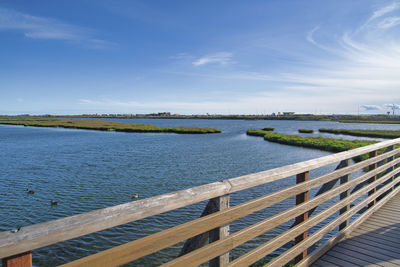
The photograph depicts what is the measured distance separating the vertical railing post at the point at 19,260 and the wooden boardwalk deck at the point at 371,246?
3.92 metres

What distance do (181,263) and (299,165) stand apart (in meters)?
2.20

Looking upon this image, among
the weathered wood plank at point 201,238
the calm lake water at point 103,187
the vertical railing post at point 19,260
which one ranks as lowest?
the calm lake water at point 103,187

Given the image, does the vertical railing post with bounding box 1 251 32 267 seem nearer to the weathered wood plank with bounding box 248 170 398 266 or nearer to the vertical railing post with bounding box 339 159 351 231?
the weathered wood plank with bounding box 248 170 398 266

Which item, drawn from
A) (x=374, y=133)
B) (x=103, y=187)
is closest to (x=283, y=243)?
(x=103, y=187)

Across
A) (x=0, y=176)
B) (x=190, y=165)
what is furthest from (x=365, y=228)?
(x=0, y=176)

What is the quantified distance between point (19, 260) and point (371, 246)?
527 cm

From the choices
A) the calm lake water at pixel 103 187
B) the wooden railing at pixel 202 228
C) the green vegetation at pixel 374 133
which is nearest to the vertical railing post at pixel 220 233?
the wooden railing at pixel 202 228

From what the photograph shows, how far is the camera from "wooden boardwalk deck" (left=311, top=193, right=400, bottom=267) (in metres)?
4.16

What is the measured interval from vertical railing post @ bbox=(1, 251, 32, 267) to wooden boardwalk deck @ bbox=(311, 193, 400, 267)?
12.9 feet

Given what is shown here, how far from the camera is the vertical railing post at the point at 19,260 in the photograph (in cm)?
149

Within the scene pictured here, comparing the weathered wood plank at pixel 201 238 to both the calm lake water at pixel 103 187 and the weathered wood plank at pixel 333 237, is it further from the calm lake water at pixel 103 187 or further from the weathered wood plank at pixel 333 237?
the calm lake water at pixel 103 187

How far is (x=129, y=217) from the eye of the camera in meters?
2.00

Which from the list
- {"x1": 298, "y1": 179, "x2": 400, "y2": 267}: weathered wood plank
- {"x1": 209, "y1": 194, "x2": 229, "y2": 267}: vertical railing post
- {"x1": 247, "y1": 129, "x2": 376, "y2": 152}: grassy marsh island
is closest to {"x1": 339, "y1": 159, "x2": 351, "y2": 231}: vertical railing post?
{"x1": 298, "y1": 179, "x2": 400, "y2": 267}: weathered wood plank

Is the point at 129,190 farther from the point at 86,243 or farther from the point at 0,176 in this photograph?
the point at 0,176
